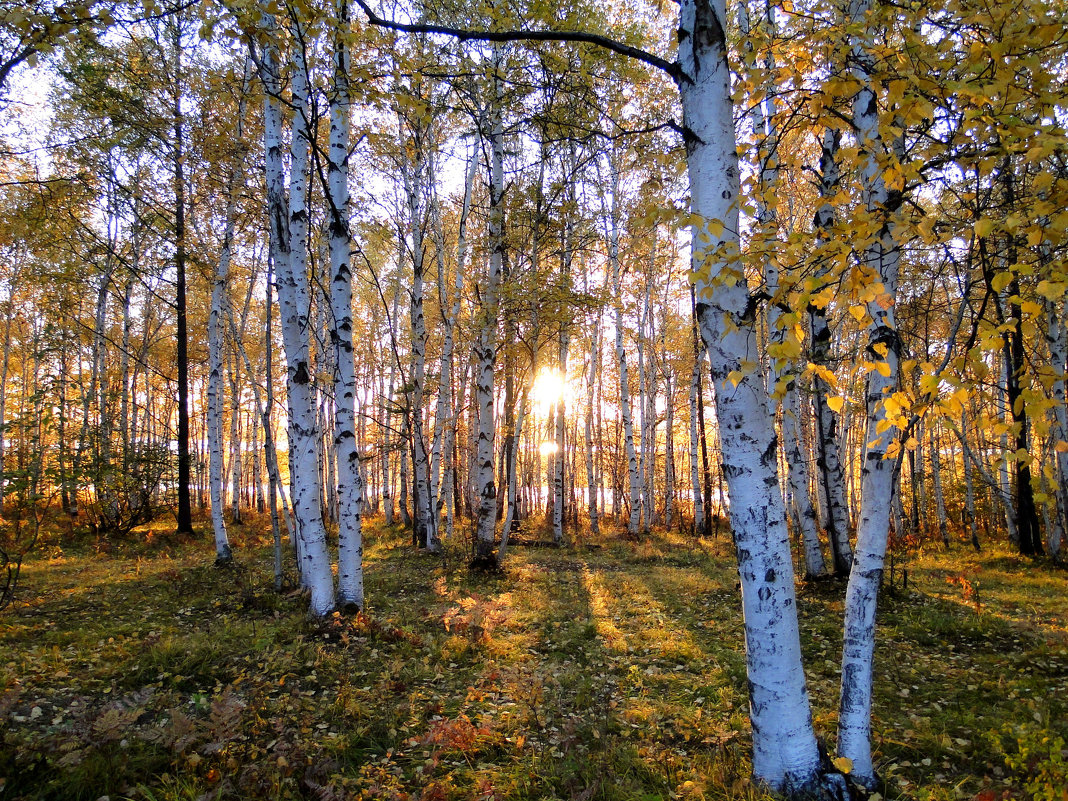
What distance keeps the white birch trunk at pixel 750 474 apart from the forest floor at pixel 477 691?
0.56 meters

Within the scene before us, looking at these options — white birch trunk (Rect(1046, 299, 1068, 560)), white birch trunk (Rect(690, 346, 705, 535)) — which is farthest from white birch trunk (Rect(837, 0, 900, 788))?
white birch trunk (Rect(690, 346, 705, 535))

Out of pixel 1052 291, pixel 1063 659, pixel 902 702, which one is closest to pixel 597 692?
pixel 902 702

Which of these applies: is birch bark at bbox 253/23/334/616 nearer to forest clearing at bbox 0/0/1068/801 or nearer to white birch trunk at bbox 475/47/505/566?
forest clearing at bbox 0/0/1068/801

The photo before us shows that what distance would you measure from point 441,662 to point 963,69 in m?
6.28

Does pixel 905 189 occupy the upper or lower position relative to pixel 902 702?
upper

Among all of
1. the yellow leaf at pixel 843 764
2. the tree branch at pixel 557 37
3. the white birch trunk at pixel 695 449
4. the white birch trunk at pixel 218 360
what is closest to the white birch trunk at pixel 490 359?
the white birch trunk at pixel 218 360

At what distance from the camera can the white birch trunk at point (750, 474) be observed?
9.22 feet

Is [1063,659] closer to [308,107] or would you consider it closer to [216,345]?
[308,107]

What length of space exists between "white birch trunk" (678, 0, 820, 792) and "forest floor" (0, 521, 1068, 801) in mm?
563

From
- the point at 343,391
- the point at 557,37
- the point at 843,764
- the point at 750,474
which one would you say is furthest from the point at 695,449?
the point at 557,37

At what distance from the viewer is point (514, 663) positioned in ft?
18.3

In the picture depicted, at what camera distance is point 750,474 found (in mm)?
2836

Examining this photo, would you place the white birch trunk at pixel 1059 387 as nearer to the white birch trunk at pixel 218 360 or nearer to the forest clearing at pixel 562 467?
the forest clearing at pixel 562 467

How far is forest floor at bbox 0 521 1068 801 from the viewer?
3.24 m
